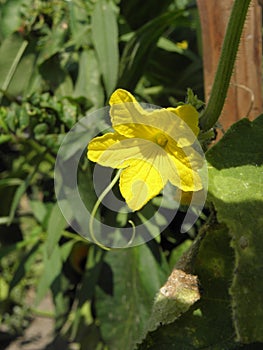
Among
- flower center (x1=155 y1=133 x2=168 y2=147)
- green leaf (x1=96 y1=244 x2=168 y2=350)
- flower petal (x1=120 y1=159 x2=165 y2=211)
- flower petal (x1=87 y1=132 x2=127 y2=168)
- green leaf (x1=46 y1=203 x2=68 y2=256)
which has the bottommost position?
green leaf (x1=96 y1=244 x2=168 y2=350)

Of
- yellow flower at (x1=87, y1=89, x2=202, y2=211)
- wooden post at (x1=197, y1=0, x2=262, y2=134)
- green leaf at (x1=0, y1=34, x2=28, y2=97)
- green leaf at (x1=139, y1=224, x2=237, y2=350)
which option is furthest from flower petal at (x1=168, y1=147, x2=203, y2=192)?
green leaf at (x1=0, y1=34, x2=28, y2=97)

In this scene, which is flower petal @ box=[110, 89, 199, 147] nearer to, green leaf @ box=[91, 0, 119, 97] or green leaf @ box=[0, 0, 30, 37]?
green leaf @ box=[91, 0, 119, 97]

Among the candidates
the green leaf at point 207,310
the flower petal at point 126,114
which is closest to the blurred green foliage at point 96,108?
the green leaf at point 207,310

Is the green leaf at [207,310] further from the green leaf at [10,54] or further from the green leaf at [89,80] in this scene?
the green leaf at [10,54]

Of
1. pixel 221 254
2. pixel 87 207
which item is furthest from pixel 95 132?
pixel 221 254

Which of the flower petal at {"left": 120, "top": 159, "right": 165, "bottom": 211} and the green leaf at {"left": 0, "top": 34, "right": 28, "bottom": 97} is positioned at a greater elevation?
the flower petal at {"left": 120, "top": 159, "right": 165, "bottom": 211}

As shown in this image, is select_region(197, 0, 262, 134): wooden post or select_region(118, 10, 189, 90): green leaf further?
select_region(118, 10, 189, 90): green leaf

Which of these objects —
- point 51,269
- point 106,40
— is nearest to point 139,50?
point 106,40
